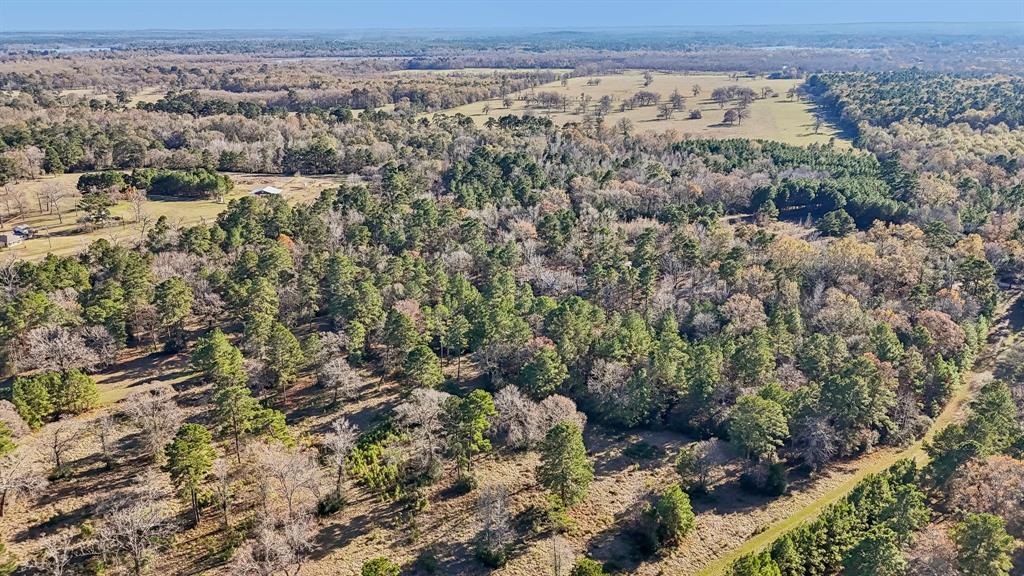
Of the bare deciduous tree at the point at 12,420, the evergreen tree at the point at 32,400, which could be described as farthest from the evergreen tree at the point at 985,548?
the evergreen tree at the point at 32,400

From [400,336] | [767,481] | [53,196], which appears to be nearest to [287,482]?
[400,336]

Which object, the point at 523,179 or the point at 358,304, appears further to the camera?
the point at 523,179

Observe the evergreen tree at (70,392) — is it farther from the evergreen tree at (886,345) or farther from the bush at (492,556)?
the evergreen tree at (886,345)

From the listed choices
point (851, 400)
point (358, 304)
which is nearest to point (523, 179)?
point (358, 304)

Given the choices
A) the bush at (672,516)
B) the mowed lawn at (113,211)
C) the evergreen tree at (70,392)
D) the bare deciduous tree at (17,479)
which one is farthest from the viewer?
the mowed lawn at (113,211)

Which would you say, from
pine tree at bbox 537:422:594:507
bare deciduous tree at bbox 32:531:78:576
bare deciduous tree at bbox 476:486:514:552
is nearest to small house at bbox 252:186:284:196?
bare deciduous tree at bbox 32:531:78:576

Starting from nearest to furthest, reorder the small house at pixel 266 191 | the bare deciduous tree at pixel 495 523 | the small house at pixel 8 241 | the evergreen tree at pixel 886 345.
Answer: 1. the bare deciduous tree at pixel 495 523
2. the evergreen tree at pixel 886 345
3. the small house at pixel 8 241
4. the small house at pixel 266 191

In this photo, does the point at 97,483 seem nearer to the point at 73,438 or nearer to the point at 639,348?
the point at 73,438
